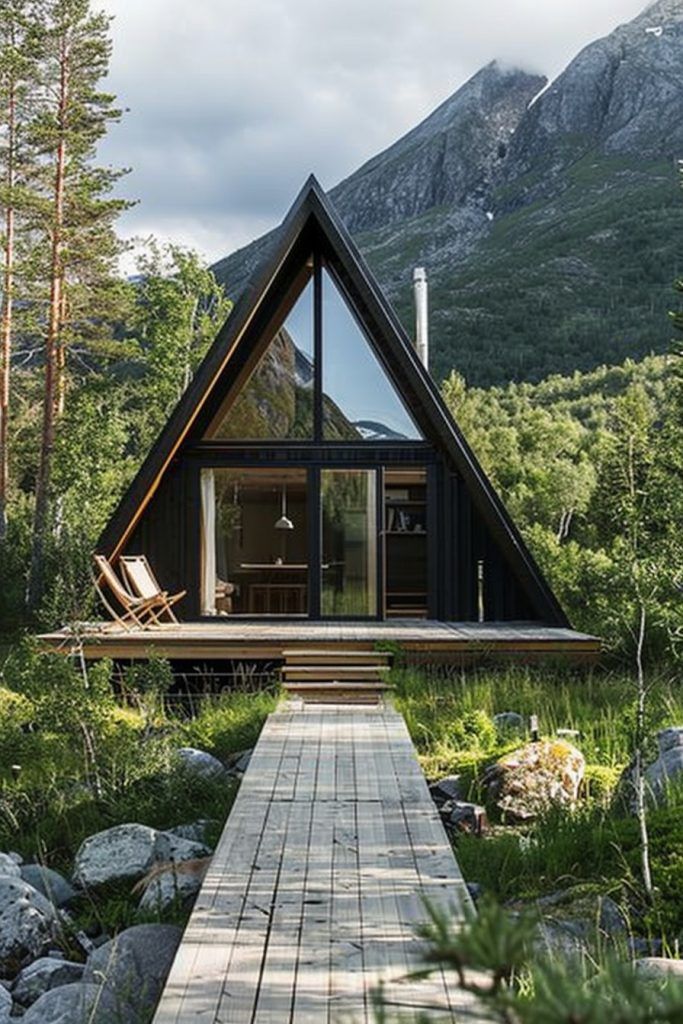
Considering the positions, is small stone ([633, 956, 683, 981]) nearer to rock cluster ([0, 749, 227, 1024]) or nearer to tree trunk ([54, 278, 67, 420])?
rock cluster ([0, 749, 227, 1024])

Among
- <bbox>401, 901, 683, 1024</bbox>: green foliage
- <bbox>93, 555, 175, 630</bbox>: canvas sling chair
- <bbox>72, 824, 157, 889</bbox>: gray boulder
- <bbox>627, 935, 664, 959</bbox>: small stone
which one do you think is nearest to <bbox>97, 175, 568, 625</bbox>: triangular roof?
<bbox>93, 555, 175, 630</bbox>: canvas sling chair

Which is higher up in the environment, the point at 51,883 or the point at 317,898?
the point at 317,898

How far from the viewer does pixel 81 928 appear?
4.66m

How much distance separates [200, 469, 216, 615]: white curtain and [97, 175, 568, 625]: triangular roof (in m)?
0.79

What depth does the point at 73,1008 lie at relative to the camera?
3.53 metres

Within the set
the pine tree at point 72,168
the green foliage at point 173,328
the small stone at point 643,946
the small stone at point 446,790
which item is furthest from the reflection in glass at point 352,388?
the green foliage at point 173,328

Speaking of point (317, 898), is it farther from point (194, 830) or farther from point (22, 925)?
point (194, 830)

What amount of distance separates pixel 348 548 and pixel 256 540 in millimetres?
1178

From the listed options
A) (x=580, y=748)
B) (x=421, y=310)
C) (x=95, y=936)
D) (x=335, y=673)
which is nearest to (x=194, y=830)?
(x=95, y=936)

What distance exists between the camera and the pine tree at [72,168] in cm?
2394

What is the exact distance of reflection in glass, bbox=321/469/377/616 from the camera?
12898 millimetres

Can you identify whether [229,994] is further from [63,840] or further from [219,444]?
[219,444]

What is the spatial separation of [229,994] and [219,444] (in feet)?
33.3

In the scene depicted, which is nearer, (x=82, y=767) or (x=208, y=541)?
(x=82, y=767)
